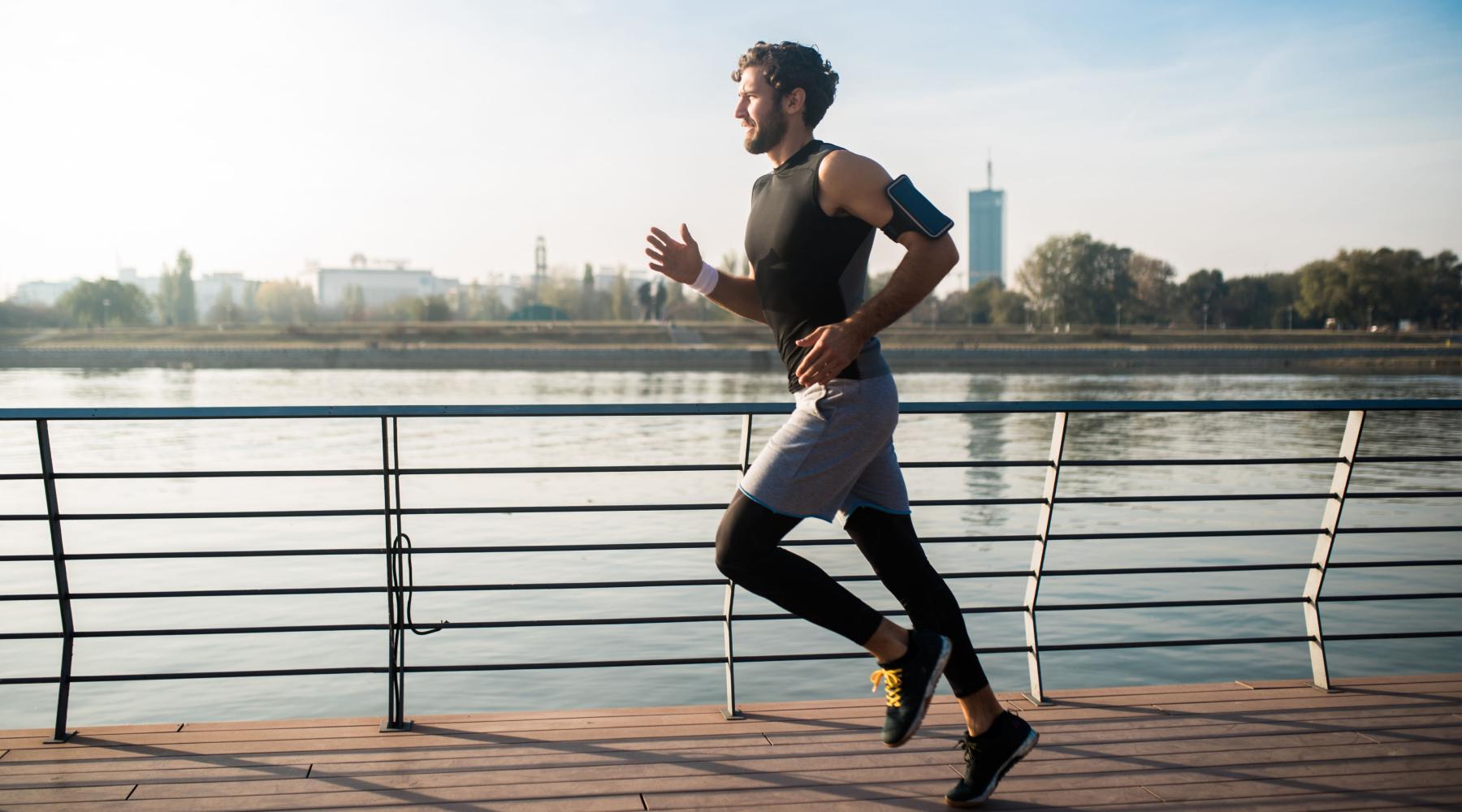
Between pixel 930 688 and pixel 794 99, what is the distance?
54.8 inches

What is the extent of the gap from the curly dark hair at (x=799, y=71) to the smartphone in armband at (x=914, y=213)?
34 cm

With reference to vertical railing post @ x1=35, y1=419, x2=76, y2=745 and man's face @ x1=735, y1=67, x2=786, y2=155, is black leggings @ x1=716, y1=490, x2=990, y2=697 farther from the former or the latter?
vertical railing post @ x1=35, y1=419, x2=76, y2=745

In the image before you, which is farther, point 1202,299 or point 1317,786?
point 1202,299

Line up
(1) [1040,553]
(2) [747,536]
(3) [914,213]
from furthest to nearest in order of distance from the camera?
(1) [1040,553] < (2) [747,536] < (3) [914,213]

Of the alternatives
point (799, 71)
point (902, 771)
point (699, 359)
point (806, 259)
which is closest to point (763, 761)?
point (902, 771)

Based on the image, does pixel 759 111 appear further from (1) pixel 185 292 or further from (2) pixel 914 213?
(1) pixel 185 292

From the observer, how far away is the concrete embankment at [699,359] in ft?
246

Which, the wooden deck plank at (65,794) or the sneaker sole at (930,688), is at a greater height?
the sneaker sole at (930,688)

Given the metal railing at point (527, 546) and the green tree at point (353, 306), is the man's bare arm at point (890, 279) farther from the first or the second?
the green tree at point (353, 306)

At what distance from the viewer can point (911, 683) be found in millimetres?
2812

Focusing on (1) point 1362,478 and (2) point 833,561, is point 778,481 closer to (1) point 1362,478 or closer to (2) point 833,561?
(2) point 833,561

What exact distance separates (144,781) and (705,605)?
7.23m

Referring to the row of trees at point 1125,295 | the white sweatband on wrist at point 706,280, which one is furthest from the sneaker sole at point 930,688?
the row of trees at point 1125,295

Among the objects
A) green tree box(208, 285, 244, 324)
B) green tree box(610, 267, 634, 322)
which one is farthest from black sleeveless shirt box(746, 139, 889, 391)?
green tree box(208, 285, 244, 324)
